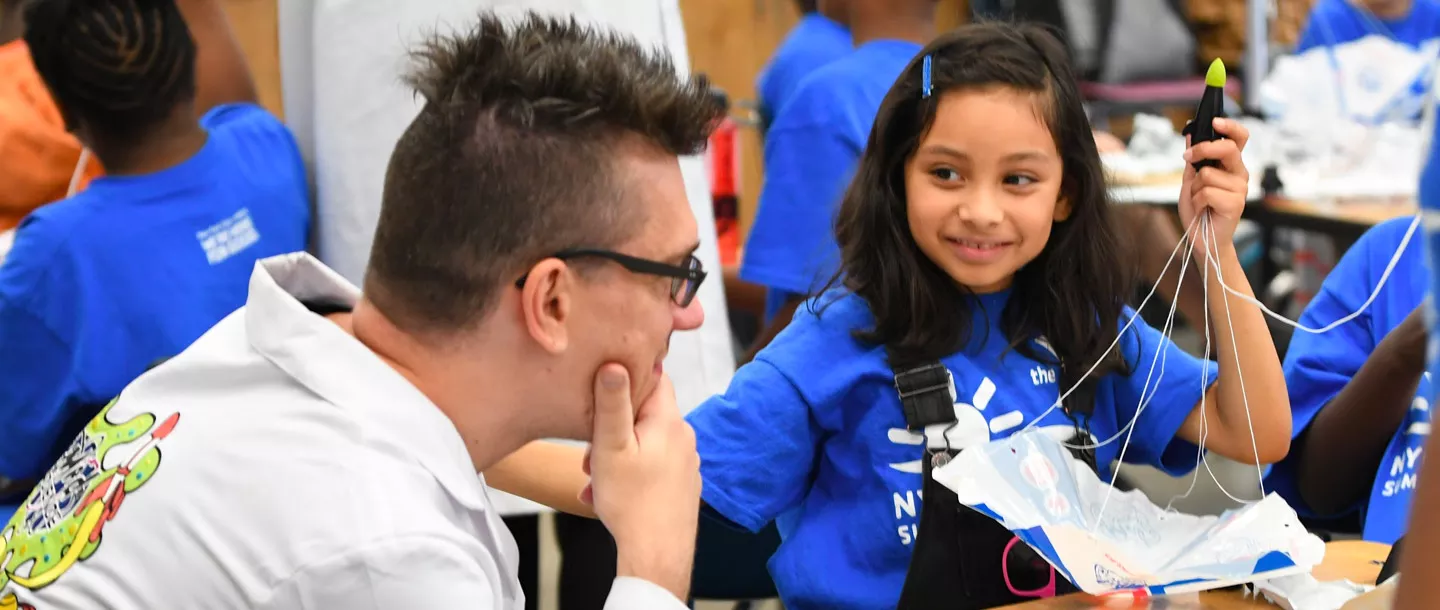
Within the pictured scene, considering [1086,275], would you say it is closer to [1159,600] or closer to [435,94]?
[1159,600]

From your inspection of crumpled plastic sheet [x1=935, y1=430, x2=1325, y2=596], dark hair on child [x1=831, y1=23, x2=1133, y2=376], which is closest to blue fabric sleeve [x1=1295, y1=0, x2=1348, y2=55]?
dark hair on child [x1=831, y1=23, x2=1133, y2=376]

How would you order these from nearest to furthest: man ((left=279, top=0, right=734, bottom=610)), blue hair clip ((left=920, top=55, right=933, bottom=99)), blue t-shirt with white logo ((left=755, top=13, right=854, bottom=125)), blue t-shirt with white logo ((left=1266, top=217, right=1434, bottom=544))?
blue hair clip ((left=920, top=55, right=933, bottom=99))
blue t-shirt with white logo ((left=1266, top=217, right=1434, bottom=544))
man ((left=279, top=0, right=734, bottom=610))
blue t-shirt with white logo ((left=755, top=13, right=854, bottom=125))

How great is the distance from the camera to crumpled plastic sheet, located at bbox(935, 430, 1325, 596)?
4.28 feet

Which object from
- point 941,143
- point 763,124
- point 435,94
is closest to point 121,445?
point 435,94

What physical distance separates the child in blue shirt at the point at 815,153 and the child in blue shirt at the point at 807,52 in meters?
0.76

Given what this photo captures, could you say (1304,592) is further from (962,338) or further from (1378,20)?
(1378,20)

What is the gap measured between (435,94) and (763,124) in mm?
2399

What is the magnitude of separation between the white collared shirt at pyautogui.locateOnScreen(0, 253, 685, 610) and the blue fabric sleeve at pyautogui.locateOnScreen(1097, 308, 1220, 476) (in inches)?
28.1

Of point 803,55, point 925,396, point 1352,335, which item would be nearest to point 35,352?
point 925,396

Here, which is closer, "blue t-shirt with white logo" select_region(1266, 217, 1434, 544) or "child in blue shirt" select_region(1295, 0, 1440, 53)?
"blue t-shirt with white logo" select_region(1266, 217, 1434, 544)

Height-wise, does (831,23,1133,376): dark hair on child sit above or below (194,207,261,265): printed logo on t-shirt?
above

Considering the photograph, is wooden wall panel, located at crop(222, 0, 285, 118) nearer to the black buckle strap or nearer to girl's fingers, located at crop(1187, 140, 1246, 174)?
the black buckle strap

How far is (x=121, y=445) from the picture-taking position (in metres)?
1.13

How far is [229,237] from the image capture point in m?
2.15
